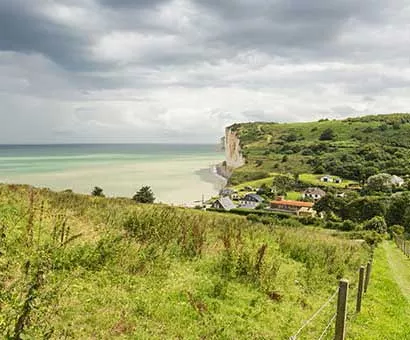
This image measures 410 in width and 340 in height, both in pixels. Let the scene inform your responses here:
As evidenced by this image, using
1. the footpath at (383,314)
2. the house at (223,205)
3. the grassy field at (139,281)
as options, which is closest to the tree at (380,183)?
the house at (223,205)

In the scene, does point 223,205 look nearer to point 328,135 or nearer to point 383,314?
point 383,314

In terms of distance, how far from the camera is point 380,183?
85.1 metres

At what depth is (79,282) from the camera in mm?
7148

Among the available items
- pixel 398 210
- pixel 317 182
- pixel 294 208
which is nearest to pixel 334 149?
pixel 317 182

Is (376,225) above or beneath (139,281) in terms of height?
beneath

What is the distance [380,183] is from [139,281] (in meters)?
87.0

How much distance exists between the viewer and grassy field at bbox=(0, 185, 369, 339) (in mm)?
5625

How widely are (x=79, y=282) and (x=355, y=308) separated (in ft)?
24.3

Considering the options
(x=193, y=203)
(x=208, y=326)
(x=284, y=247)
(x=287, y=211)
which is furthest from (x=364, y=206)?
(x=208, y=326)

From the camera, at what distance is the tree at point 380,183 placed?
8362 centimetres

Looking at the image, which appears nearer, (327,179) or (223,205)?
(223,205)

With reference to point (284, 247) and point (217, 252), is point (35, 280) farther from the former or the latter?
point (284, 247)

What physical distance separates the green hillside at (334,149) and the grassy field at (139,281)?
9939 centimetres

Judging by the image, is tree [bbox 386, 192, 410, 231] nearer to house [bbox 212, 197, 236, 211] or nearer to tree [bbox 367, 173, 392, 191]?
tree [bbox 367, 173, 392, 191]
